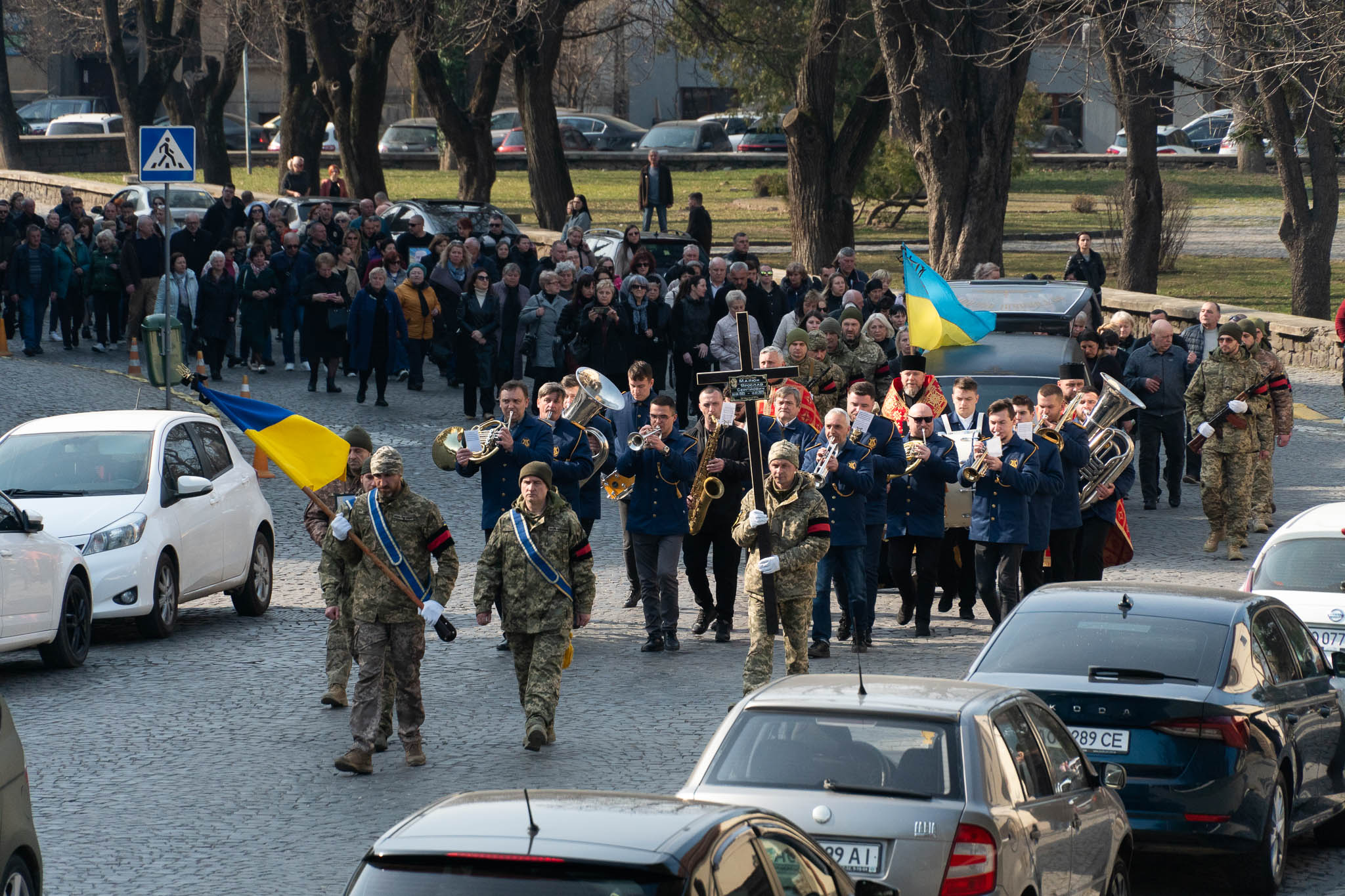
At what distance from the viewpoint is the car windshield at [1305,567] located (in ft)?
36.6

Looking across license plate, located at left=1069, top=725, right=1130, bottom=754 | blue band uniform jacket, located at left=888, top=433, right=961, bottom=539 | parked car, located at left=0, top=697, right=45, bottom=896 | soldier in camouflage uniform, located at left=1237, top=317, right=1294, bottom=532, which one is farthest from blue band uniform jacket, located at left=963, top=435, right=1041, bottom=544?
parked car, located at left=0, top=697, right=45, bottom=896

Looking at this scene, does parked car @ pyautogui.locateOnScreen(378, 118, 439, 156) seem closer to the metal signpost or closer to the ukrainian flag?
the metal signpost

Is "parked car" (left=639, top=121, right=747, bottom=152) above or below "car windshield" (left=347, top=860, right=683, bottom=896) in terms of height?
above

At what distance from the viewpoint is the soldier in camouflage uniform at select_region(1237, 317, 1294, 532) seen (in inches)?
691

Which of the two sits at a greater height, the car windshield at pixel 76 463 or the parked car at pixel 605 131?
the parked car at pixel 605 131

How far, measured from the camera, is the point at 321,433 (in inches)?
467

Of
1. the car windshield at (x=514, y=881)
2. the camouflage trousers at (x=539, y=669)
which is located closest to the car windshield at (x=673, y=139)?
the camouflage trousers at (x=539, y=669)

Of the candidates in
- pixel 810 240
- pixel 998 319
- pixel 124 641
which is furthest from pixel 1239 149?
pixel 124 641

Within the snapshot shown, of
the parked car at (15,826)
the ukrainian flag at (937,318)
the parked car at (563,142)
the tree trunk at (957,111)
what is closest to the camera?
the parked car at (15,826)

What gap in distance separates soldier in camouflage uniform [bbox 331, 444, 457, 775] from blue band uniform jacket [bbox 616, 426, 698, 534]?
2.94 meters

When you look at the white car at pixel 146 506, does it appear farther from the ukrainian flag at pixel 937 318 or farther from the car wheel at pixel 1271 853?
the car wheel at pixel 1271 853

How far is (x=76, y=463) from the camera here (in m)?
14.1

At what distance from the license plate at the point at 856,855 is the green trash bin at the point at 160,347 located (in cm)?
1502

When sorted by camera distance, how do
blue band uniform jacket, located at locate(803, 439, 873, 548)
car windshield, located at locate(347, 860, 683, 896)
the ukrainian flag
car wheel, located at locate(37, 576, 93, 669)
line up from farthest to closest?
the ukrainian flag → blue band uniform jacket, located at locate(803, 439, 873, 548) → car wheel, located at locate(37, 576, 93, 669) → car windshield, located at locate(347, 860, 683, 896)
